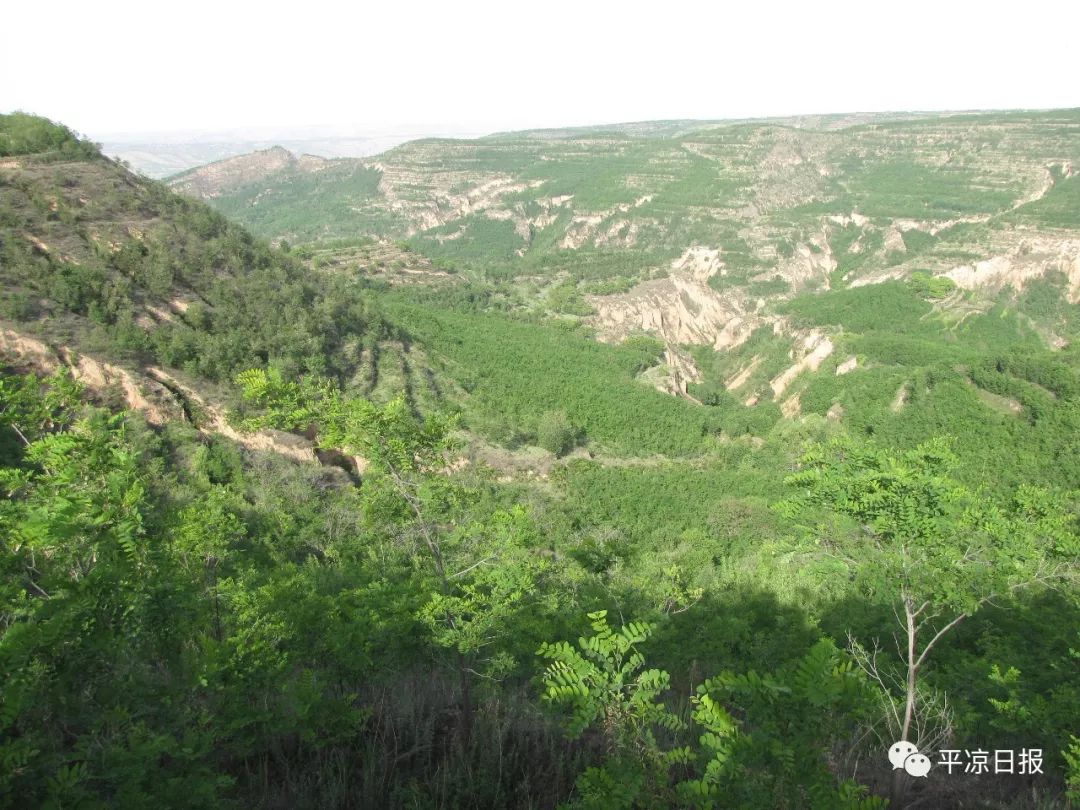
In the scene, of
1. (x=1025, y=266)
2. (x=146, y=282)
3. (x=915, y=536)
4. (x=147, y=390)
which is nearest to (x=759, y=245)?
(x=1025, y=266)

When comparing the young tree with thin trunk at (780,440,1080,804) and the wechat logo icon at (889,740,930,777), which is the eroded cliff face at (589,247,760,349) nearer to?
the young tree with thin trunk at (780,440,1080,804)

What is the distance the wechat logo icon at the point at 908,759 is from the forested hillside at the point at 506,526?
1.04ft

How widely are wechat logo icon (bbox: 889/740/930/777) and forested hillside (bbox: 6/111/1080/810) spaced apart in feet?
1.04

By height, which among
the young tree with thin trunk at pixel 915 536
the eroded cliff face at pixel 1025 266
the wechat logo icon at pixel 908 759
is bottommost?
the wechat logo icon at pixel 908 759

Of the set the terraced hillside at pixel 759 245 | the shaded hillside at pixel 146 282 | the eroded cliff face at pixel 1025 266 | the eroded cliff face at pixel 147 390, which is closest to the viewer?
the eroded cliff face at pixel 147 390

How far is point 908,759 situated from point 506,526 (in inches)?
178

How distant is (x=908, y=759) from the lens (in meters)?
5.68

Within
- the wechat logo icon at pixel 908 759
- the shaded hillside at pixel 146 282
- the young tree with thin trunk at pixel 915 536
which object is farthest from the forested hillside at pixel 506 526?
the wechat logo icon at pixel 908 759

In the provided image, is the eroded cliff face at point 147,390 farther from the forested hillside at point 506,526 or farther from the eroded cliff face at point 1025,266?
the eroded cliff face at point 1025,266

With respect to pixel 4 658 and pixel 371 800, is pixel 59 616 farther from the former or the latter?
pixel 371 800

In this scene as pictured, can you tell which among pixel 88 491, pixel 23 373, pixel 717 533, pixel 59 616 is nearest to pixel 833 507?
pixel 59 616

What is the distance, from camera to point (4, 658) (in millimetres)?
3252

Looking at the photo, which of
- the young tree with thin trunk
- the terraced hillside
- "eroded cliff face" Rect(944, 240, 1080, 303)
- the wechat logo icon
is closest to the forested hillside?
the young tree with thin trunk

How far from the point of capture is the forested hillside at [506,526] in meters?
4.21
